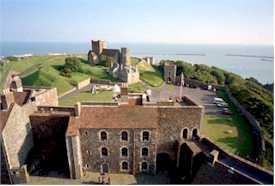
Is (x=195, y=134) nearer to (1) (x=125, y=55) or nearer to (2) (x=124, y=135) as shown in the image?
(2) (x=124, y=135)

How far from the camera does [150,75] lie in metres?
48.4

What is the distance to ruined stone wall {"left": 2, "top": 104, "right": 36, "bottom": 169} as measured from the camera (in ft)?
51.7

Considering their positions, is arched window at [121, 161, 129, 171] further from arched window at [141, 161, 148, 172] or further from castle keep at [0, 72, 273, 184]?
arched window at [141, 161, 148, 172]

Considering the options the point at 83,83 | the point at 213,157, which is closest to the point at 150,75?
the point at 83,83

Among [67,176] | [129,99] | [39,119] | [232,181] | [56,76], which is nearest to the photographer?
[232,181]

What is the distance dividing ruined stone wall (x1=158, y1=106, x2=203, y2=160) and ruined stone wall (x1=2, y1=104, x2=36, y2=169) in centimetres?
944

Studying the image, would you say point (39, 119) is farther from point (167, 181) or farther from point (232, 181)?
point (232, 181)

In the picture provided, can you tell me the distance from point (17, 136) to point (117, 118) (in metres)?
6.63

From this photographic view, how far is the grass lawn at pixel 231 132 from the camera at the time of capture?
61.0 ft

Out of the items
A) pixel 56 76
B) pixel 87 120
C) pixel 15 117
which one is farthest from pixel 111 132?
pixel 56 76

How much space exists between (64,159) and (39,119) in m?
3.50

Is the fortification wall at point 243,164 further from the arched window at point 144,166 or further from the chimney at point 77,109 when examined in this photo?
the chimney at point 77,109

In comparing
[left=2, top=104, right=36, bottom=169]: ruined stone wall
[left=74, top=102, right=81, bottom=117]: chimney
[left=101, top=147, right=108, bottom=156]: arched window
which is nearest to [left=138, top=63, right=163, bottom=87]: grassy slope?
[left=101, top=147, right=108, bottom=156]: arched window

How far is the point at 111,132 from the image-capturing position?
1712 centimetres
